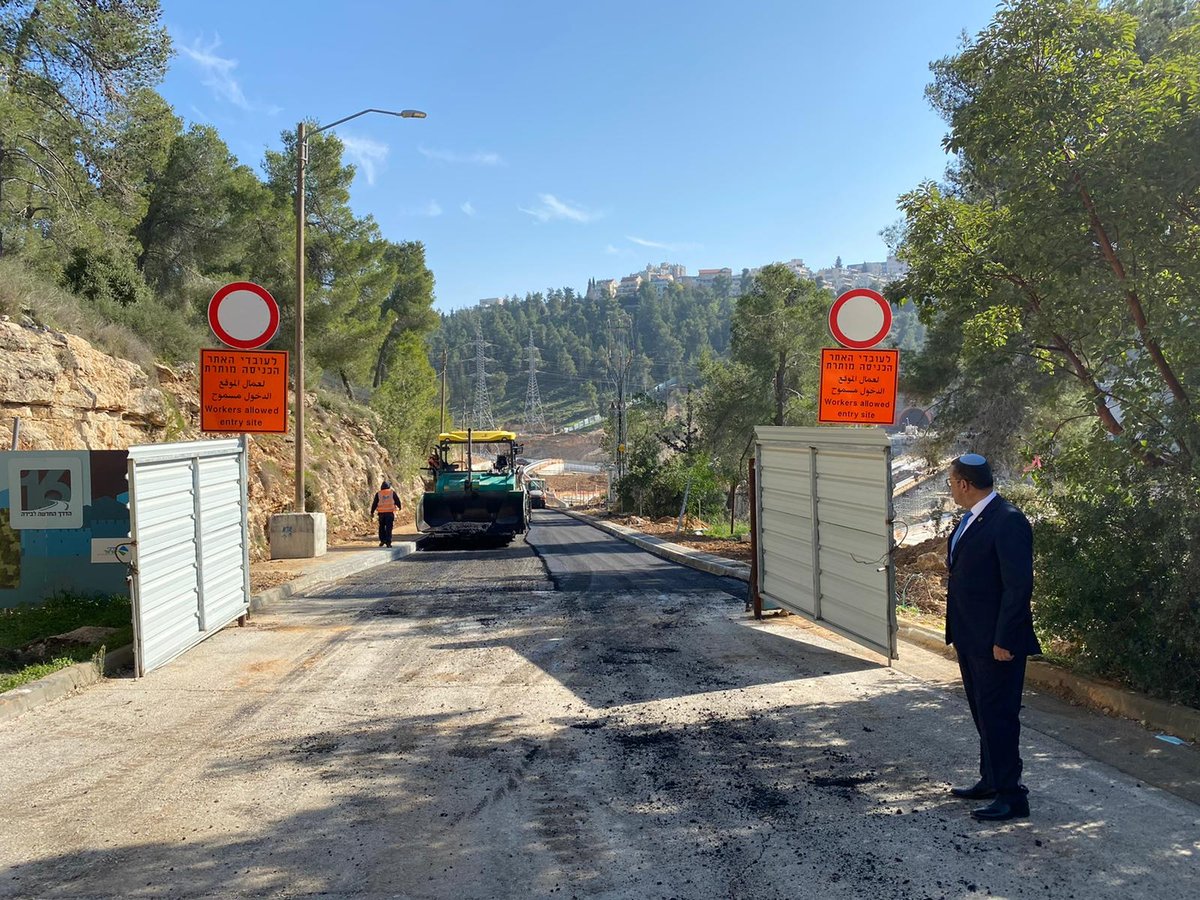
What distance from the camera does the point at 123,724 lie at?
5.53 metres

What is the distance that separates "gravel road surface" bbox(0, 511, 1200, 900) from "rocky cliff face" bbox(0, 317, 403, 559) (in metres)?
8.04

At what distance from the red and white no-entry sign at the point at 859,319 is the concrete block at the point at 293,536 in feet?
37.3

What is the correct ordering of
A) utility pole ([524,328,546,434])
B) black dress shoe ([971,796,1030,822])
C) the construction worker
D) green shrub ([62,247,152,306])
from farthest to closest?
utility pole ([524,328,546,434])
the construction worker
green shrub ([62,247,152,306])
black dress shoe ([971,796,1030,822])

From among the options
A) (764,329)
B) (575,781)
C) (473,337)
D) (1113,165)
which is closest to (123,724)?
(575,781)

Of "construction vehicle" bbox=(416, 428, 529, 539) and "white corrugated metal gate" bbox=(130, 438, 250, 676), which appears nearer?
"white corrugated metal gate" bbox=(130, 438, 250, 676)

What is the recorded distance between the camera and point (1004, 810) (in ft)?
12.7

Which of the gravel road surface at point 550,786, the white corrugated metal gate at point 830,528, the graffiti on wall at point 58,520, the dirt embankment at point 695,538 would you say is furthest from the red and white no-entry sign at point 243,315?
the dirt embankment at point 695,538

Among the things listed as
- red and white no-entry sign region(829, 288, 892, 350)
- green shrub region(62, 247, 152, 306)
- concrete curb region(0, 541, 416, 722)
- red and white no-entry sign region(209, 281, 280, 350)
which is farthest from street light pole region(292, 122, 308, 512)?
red and white no-entry sign region(829, 288, 892, 350)

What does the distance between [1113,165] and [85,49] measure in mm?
16552

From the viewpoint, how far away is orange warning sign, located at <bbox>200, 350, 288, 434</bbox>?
31.7 feet

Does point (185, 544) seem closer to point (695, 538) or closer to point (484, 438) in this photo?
point (695, 538)

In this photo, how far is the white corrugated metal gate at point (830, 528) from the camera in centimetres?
651

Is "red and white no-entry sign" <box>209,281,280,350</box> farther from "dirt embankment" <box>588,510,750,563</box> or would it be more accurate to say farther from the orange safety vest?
the orange safety vest

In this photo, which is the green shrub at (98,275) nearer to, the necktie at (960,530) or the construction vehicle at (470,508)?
the construction vehicle at (470,508)
